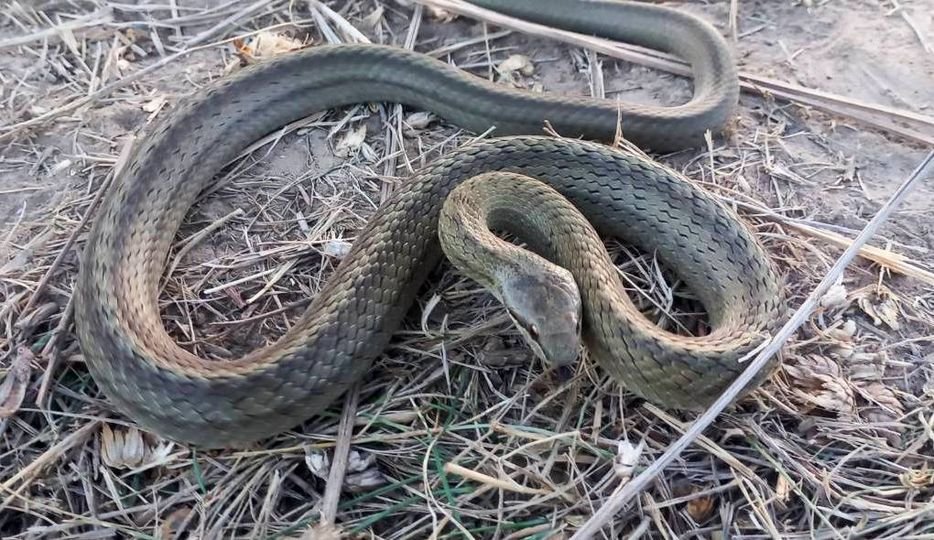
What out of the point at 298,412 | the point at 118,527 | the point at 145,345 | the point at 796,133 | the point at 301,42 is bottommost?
the point at 118,527

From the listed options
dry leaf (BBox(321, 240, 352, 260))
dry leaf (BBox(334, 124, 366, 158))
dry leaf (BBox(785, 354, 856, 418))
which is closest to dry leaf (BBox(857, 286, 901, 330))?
dry leaf (BBox(785, 354, 856, 418))

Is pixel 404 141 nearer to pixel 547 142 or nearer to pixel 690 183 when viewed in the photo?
pixel 547 142

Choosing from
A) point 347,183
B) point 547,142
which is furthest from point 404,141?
point 547,142

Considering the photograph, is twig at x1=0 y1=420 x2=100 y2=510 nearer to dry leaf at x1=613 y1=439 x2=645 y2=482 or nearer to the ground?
the ground

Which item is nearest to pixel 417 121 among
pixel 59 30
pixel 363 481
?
pixel 363 481

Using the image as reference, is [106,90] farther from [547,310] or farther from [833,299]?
[833,299]

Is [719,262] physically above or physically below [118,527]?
above

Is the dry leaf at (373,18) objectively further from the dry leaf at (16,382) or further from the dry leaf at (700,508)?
the dry leaf at (700,508)
